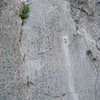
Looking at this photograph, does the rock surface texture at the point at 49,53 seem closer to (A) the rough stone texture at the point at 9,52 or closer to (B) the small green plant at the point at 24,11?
(A) the rough stone texture at the point at 9,52

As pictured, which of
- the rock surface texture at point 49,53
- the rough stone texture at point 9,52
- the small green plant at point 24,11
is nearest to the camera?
the rough stone texture at point 9,52

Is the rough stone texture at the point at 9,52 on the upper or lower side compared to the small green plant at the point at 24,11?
lower

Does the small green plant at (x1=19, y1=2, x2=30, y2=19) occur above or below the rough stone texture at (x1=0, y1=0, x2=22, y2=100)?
above

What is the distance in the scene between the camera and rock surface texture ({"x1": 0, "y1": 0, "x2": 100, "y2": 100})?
480 cm

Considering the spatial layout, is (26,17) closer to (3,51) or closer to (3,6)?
(3,6)

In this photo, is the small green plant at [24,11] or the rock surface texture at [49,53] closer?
the rock surface texture at [49,53]

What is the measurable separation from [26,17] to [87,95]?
2.25 meters

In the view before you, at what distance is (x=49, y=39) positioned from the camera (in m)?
5.34

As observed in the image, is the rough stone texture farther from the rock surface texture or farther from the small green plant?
the small green plant

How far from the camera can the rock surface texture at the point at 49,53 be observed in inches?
189

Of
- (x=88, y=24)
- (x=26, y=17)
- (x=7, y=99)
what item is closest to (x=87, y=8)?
(x=88, y=24)

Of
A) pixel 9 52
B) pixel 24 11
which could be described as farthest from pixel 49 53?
pixel 24 11

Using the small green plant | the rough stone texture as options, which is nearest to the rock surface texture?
the rough stone texture

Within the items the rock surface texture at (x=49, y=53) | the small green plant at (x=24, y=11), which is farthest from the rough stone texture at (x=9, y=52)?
the small green plant at (x=24, y=11)
